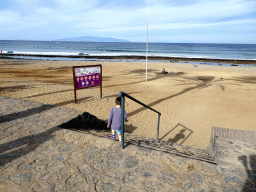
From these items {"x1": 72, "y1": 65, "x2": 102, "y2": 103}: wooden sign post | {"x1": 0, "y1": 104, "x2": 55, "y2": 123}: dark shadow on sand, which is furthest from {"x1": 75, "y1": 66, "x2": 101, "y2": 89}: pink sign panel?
{"x1": 0, "y1": 104, "x2": 55, "y2": 123}: dark shadow on sand

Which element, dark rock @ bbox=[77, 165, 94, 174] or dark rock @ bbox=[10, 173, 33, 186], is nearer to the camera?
dark rock @ bbox=[10, 173, 33, 186]

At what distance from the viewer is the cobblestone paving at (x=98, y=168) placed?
2.58 meters

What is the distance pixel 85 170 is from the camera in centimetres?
289

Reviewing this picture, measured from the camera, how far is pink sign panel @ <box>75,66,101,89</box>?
8.34 m

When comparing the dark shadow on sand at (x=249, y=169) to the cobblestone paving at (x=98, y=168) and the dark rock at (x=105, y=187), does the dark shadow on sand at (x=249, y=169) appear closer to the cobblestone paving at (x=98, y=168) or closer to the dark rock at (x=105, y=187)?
the cobblestone paving at (x=98, y=168)

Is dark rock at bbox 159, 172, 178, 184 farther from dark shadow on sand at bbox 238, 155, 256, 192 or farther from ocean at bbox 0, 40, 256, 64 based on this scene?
ocean at bbox 0, 40, 256, 64

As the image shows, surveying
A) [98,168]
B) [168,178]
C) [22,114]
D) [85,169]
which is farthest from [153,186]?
[22,114]

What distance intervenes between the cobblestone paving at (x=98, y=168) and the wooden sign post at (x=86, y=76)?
461cm

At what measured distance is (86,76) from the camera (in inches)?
340

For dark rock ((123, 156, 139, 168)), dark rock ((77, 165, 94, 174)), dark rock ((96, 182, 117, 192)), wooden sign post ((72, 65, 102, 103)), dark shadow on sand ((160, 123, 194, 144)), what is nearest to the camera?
dark rock ((96, 182, 117, 192))

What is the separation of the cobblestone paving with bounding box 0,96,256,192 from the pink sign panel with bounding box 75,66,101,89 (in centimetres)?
468

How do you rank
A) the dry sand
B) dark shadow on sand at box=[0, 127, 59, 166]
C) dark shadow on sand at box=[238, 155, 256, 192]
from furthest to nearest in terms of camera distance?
1. the dry sand
2. dark shadow on sand at box=[0, 127, 59, 166]
3. dark shadow on sand at box=[238, 155, 256, 192]

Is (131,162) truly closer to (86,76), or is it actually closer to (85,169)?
(85,169)

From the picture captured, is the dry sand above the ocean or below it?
below
